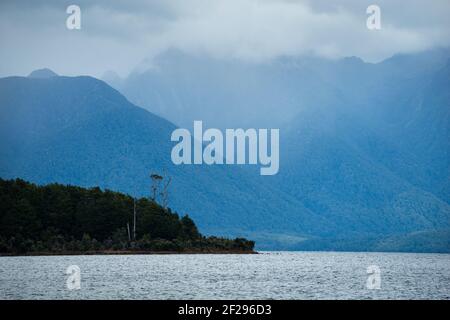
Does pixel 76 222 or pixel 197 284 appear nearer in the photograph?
pixel 197 284

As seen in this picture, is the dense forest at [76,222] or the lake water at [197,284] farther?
the dense forest at [76,222]

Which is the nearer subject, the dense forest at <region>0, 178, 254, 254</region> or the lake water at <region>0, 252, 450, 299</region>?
the lake water at <region>0, 252, 450, 299</region>

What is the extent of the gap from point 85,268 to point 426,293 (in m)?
53.1

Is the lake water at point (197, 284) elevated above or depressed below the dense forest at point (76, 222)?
Answer: below

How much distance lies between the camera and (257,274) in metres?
117

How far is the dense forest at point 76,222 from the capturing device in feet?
543

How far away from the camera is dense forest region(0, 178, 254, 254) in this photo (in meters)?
166

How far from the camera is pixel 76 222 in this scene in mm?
173500

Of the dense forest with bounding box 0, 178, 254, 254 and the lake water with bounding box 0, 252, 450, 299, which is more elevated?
the dense forest with bounding box 0, 178, 254, 254

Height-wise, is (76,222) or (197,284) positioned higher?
(76,222)
